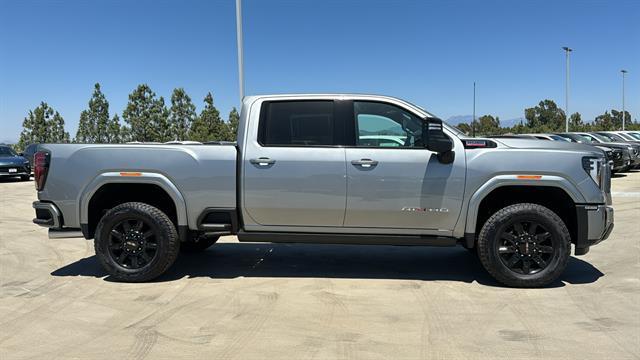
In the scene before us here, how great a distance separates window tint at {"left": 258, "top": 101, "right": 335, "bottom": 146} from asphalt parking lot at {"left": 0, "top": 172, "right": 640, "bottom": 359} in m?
1.58

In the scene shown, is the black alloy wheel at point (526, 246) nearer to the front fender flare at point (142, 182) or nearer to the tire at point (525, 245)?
the tire at point (525, 245)

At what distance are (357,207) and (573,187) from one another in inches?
87.2

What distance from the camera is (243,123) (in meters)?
5.59

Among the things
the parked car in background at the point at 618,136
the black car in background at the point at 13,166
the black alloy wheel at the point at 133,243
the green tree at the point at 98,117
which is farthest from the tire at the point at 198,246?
the green tree at the point at 98,117

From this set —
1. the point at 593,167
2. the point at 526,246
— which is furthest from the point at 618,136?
the point at 526,246

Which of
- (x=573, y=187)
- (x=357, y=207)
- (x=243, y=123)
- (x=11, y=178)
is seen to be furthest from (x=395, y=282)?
(x=11, y=178)

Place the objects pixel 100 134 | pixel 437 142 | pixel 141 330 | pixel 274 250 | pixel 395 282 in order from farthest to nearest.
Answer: pixel 100 134
pixel 274 250
pixel 395 282
pixel 437 142
pixel 141 330

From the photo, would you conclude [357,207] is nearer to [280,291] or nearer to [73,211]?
[280,291]

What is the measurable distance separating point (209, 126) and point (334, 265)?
128 feet

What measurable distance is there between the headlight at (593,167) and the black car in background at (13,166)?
22206 mm

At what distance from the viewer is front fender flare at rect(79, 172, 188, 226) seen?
546 cm

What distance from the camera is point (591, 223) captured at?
5109 millimetres

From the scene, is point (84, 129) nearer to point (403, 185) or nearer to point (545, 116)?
point (403, 185)

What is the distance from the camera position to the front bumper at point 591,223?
511 centimetres
